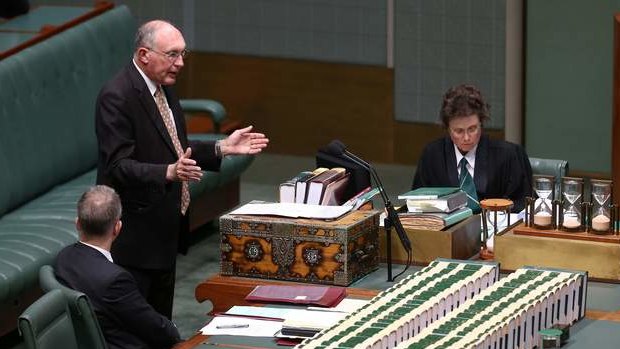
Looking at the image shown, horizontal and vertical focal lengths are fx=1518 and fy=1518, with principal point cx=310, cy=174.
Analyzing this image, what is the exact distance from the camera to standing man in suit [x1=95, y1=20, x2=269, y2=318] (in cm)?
561

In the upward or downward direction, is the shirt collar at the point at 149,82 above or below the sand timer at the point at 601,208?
above

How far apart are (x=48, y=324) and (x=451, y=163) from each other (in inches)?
84.9

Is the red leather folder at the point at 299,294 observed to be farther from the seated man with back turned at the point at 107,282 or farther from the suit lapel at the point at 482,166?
the suit lapel at the point at 482,166

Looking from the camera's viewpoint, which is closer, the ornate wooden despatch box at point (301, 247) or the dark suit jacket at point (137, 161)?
the ornate wooden despatch box at point (301, 247)

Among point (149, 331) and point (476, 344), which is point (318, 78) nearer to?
point (149, 331)

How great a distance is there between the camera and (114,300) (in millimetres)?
4852

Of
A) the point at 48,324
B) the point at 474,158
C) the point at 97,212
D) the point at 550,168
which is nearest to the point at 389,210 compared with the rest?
the point at 97,212

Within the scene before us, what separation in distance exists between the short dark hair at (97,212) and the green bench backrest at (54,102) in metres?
2.17

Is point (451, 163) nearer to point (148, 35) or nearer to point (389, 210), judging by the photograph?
point (389, 210)

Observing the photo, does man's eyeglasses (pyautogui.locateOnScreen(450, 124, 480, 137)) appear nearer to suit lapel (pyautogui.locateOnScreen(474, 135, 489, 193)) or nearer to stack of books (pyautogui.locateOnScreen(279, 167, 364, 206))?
suit lapel (pyautogui.locateOnScreen(474, 135, 489, 193))

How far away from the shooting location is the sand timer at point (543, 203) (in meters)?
5.20

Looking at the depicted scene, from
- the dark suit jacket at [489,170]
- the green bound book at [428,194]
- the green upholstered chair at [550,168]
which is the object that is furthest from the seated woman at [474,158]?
the green bound book at [428,194]

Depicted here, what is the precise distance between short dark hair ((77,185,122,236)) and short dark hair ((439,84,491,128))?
1641 mm

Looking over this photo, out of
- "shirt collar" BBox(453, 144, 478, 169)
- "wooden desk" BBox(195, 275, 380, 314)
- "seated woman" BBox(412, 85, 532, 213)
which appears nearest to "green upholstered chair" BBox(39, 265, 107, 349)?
"wooden desk" BBox(195, 275, 380, 314)
